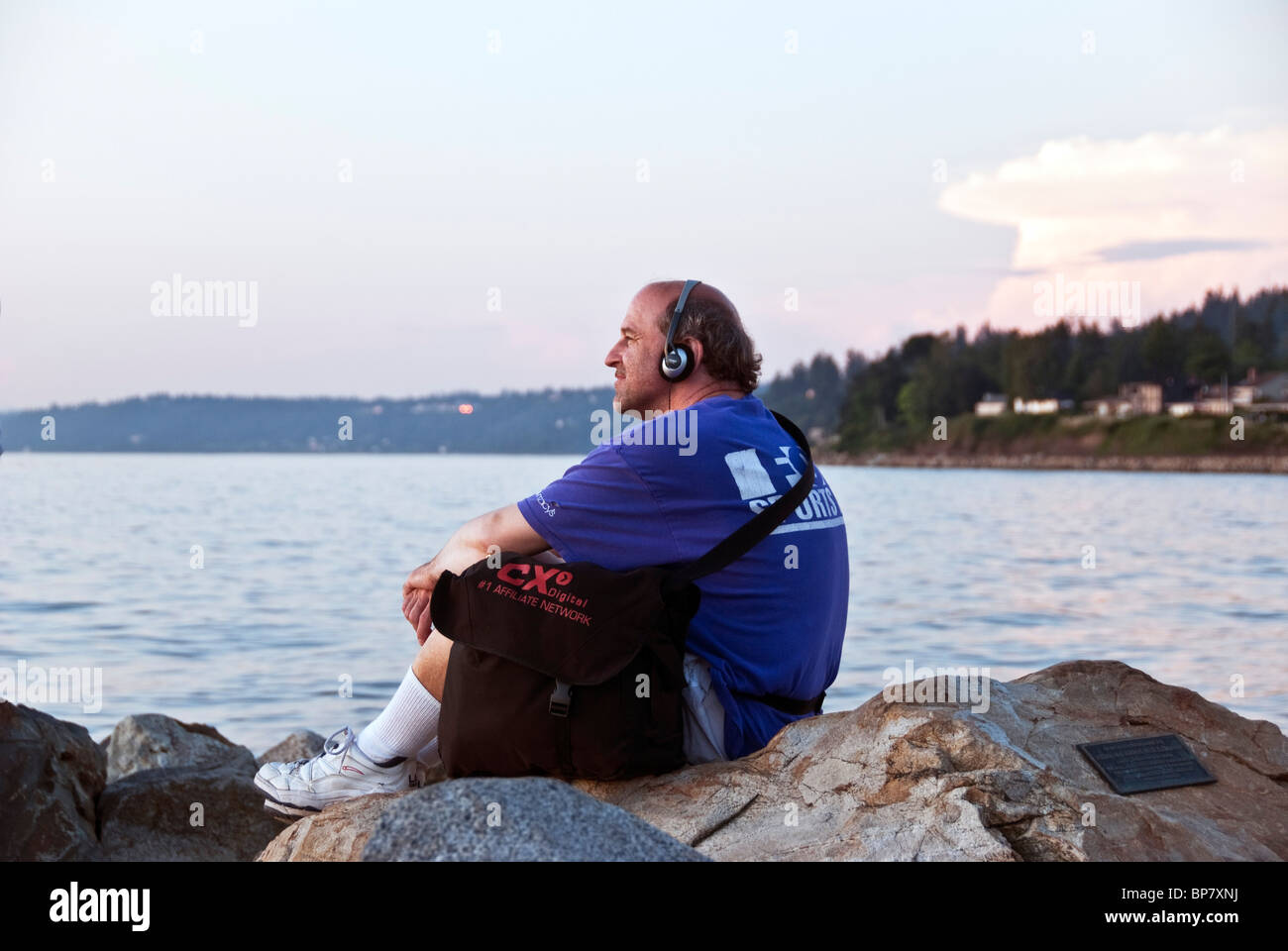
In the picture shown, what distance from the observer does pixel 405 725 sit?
381cm

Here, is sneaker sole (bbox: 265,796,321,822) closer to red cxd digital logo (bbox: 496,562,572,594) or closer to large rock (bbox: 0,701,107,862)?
red cxd digital logo (bbox: 496,562,572,594)

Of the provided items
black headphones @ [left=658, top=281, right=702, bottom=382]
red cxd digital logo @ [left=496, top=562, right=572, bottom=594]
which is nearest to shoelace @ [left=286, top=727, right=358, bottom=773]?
red cxd digital logo @ [left=496, top=562, right=572, bottom=594]

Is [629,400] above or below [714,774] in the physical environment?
above

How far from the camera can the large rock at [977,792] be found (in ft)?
10.4

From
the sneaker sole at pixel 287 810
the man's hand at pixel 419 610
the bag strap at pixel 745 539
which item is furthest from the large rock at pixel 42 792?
the bag strap at pixel 745 539

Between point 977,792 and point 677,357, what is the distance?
1476 mm

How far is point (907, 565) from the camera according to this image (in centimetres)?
2570

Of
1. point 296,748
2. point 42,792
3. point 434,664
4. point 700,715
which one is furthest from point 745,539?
point 296,748

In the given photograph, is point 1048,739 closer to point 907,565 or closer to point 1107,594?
point 1107,594

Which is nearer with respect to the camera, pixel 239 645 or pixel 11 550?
pixel 239 645

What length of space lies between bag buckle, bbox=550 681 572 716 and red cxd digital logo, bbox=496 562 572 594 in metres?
0.25

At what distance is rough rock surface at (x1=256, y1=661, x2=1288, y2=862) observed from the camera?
10.5ft
